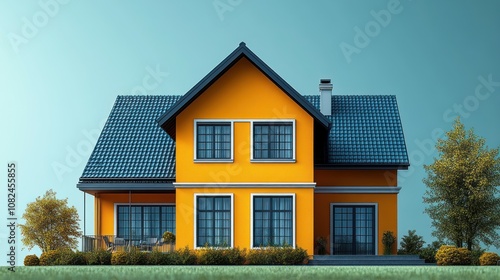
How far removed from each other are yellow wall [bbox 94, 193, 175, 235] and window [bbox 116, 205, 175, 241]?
A: 285mm

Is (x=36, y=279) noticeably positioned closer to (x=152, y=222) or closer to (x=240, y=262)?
(x=240, y=262)

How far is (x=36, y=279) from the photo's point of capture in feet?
26.0

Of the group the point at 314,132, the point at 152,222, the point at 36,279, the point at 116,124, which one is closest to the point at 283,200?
the point at 314,132

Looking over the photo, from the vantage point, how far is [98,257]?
30750 millimetres

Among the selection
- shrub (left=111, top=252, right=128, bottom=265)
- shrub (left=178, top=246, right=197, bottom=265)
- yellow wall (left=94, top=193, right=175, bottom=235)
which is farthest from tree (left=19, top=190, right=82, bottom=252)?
shrub (left=178, top=246, right=197, bottom=265)

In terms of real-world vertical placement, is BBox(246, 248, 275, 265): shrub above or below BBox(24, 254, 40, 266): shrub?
above

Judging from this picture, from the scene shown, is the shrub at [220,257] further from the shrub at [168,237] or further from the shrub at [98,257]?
the shrub at [98,257]

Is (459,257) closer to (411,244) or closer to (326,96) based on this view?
(411,244)

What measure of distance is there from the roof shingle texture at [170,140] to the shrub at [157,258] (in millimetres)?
4698

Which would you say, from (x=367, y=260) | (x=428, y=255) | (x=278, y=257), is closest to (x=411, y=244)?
(x=428, y=255)

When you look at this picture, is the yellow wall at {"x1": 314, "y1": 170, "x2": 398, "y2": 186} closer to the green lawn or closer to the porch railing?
the porch railing

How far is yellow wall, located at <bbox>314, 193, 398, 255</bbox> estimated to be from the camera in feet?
114

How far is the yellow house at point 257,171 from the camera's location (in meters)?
31.9

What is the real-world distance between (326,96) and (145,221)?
1070 centimetres
